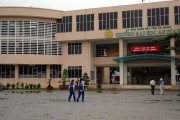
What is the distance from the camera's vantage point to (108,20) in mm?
50062

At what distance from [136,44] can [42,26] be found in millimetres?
15701

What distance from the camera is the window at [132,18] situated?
48031 millimetres

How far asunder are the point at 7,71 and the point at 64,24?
40.3 feet

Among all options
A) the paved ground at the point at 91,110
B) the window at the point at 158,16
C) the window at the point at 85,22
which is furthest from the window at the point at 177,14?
the paved ground at the point at 91,110

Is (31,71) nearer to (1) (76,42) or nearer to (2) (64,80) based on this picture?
(2) (64,80)

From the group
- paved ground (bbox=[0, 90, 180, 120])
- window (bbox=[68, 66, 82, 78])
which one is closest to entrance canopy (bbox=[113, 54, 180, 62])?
window (bbox=[68, 66, 82, 78])

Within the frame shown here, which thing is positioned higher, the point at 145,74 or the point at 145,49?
the point at 145,49

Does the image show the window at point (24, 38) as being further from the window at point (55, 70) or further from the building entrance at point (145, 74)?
the building entrance at point (145, 74)

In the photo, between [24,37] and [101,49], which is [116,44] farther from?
[24,37]

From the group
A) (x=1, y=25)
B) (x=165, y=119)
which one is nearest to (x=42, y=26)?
(x=1, y=25)

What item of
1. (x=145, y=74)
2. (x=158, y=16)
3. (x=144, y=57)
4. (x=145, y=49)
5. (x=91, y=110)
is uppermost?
(x=158, y=16)

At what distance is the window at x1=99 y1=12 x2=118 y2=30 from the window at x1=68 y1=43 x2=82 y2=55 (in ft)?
17.3

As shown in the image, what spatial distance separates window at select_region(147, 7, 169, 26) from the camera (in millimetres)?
46562

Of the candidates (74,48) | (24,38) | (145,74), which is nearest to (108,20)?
(74,48)
